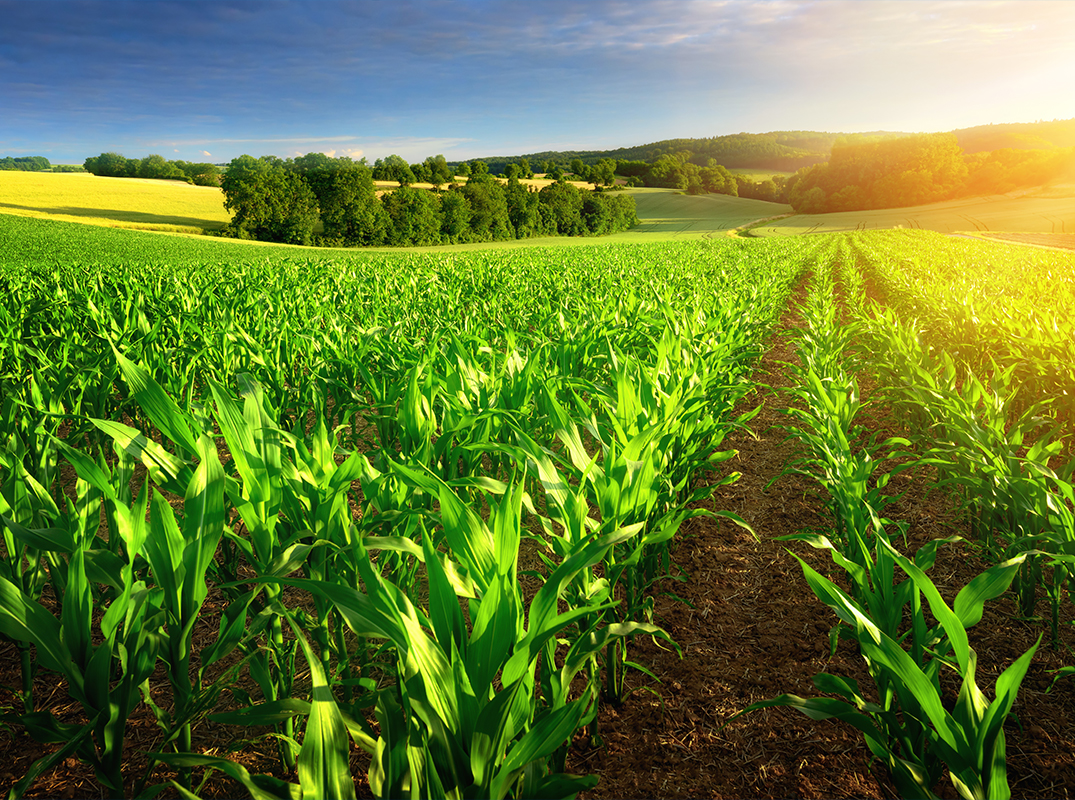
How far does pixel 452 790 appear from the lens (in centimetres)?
116

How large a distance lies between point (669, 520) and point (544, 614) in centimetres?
108

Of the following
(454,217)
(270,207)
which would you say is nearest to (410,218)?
(454,217)

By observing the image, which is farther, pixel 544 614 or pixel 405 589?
pixel 405 589

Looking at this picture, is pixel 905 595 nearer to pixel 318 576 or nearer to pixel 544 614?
pixel 544 614

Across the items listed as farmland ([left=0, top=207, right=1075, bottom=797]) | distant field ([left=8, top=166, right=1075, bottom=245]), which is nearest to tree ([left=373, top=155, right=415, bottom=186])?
distant field ([left=8, top=166, right=1075, bottom=245])

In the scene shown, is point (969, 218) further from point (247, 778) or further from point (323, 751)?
point (247, 778)

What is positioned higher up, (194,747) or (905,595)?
(905,595)

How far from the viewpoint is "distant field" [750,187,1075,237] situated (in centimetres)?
4997

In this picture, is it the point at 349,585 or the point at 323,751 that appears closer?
the point at 323,751

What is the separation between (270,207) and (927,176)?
281ft

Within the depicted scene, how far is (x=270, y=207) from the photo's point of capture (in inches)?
1678

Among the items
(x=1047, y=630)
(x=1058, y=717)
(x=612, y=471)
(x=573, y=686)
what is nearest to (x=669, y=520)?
(x=612, y=471)

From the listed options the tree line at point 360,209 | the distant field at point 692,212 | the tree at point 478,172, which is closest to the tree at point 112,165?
the tree line at point 360,209

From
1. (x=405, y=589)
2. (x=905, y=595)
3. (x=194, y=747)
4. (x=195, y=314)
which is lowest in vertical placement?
(x=194, y=747)
